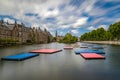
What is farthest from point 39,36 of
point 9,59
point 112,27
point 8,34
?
point 9,59

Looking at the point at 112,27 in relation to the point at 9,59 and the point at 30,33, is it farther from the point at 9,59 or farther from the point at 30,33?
the point at 9,59

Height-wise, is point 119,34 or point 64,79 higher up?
point 119,34

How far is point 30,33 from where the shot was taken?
69.0 m

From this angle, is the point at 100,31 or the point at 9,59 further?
the point at 100,31

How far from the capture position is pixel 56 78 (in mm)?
6367

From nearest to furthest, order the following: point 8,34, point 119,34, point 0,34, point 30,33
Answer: point 0,34, point 8,34, point 119,34, point 30,33

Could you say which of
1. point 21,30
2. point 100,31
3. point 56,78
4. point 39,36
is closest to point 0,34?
point 21,30

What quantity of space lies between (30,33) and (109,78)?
6525 centimetres

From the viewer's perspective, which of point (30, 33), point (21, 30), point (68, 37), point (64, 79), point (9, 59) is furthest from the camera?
point (68, 37)

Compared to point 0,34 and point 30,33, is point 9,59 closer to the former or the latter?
point 0,34

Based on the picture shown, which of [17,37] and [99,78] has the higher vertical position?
[17,37]

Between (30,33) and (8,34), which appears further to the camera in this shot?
(30,33)

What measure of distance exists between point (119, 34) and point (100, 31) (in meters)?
26.0

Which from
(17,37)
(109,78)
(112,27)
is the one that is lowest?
(109,78)
